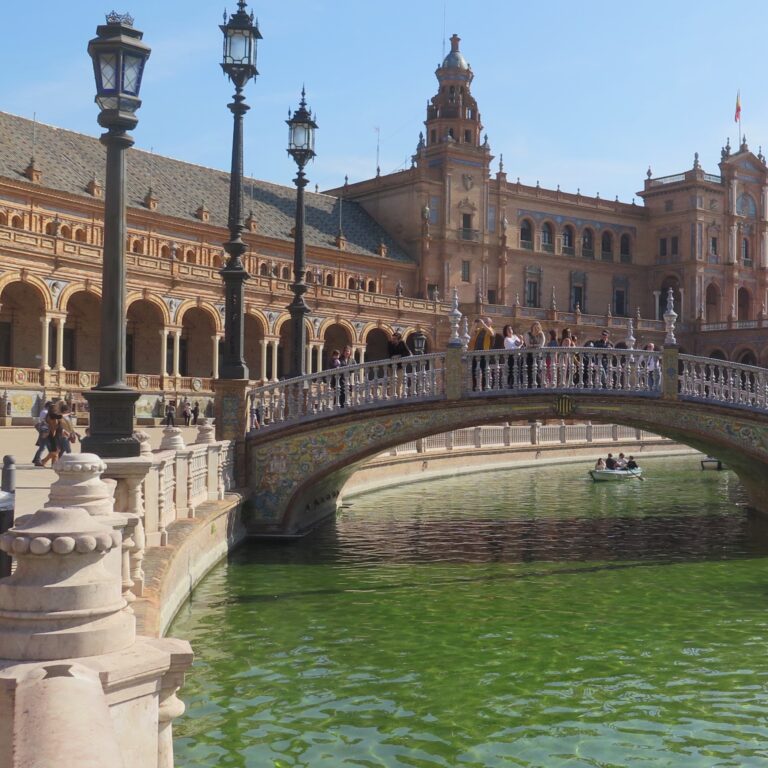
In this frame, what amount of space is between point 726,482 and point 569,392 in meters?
16.0

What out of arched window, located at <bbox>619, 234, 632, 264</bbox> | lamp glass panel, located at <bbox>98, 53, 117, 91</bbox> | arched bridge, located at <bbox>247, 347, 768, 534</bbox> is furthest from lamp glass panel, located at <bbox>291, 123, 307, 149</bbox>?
arched window, located at <bbox>619, 234, 632, 264</bbox>

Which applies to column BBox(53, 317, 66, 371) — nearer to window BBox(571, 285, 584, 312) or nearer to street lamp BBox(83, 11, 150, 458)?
street lamp BBox(83, 11, 150, 458)

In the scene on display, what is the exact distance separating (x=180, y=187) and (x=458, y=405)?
39.4 metres

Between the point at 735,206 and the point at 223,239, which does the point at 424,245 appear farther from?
the point at 735,206

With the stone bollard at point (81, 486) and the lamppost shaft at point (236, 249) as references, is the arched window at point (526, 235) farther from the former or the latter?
the stone bollard at point (81, 486)

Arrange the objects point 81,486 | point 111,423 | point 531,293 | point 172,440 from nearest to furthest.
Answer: point 81,486, point 111,423, point 172,440, point 531,293

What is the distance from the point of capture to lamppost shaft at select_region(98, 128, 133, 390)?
931cm

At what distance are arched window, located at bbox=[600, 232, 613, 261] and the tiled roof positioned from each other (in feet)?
58.3

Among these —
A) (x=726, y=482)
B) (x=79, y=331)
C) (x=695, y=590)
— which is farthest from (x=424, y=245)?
(x=695, y=590)

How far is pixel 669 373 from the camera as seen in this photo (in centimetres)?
1748

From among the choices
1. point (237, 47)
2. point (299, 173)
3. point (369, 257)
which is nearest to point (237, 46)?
point (237, 47)

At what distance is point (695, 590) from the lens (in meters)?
14.0

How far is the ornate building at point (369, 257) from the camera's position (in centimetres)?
4066

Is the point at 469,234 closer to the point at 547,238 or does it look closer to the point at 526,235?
the point at 526,235
